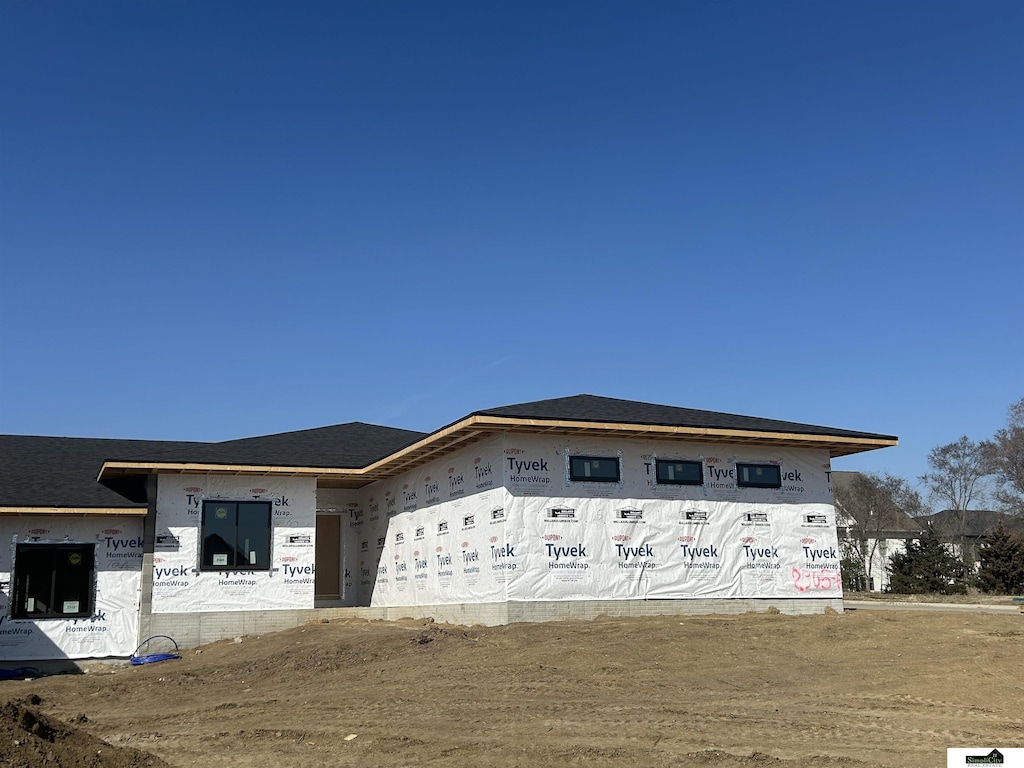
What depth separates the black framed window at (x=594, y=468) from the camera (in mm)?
17391

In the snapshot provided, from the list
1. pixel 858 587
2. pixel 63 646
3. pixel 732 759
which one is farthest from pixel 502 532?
pixel 858 587

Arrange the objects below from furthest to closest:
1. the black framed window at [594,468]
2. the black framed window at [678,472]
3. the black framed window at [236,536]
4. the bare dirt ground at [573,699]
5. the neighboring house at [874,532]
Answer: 1. the neighboring house at [874,532]
2. the black framed window at [236,536]
3. the black framed window at [678,472]
4. the black framed window at [594,468]
5. the bare dirt ground at [573,699]

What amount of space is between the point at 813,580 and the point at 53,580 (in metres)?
16.7

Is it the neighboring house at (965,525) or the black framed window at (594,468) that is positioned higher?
the black framed window at (594,468)

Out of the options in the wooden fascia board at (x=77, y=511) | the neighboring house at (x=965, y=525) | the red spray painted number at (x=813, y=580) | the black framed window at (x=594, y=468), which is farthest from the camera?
the neighboring house at (x=965, y=525)

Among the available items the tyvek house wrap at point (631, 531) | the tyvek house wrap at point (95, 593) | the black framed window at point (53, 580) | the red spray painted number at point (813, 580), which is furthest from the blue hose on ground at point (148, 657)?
the red spray painted number at point (813, 580)

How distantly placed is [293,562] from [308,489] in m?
1.79

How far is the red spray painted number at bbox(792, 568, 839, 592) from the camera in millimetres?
18891

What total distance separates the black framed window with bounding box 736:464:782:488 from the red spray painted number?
193 centimetres

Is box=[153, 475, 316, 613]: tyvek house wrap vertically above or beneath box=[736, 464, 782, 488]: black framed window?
beneath

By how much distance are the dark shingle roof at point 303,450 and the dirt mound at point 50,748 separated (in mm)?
11763

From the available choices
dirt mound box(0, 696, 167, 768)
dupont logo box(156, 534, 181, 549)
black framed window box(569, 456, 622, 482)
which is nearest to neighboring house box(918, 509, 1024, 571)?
black framed window box(569, 456, 622, 482)

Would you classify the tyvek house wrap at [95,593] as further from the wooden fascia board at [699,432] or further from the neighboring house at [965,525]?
the neighboring house at [965,525]

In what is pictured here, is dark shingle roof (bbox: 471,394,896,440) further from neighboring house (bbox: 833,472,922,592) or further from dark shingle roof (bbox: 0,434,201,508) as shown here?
neighboring house (bbox: 833,472,922,592)
